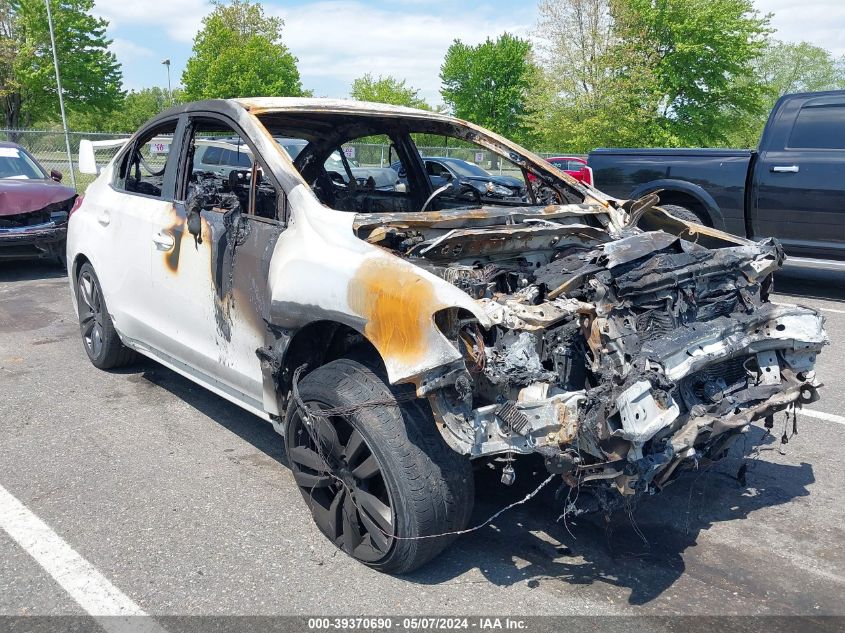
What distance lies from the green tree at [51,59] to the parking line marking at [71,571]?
3695cm

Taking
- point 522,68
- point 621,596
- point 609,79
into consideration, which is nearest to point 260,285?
point 621,596

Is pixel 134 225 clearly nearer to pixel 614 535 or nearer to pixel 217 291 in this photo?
pixel 217 291

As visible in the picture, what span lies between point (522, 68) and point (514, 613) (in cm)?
6376

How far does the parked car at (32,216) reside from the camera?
29.5ft

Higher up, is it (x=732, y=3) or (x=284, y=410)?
(x=732, y=3)

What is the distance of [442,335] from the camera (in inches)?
105

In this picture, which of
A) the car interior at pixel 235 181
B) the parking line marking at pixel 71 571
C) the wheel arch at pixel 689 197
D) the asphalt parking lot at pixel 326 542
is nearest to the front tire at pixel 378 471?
the asphalt parking lot at pixel 326 542

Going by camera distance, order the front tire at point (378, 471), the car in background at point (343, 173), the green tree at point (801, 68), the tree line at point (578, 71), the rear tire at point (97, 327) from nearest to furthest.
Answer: the front tire at point (378, 471) → the car in background at point (343, 173) → the rear tire at point (97, 327) → the tree line at point (578, 71) → the green tree at point (801, 68)

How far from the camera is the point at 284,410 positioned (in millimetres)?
3533

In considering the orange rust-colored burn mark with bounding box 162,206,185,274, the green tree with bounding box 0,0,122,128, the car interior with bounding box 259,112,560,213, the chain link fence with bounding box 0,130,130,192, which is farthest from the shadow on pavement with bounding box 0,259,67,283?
the green tree with bounding box 0,0,122,128

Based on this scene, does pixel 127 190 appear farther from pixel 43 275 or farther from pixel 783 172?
pixel 783 172

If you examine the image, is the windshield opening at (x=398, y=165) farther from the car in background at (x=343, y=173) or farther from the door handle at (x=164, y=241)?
the door handle at (x=164, y=241)

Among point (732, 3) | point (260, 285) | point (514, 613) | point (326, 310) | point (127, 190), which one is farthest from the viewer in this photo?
point (732, 3)

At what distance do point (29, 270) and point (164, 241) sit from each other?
7.01 metres
